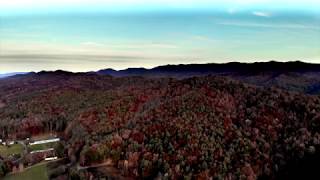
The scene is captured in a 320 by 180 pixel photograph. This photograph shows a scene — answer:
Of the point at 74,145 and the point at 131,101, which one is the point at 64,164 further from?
the point at 131,101

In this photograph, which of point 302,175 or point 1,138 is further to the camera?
point 1,138

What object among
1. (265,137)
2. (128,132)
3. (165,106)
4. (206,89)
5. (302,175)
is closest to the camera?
(302,175)

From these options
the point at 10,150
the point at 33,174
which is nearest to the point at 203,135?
the point at 33,174

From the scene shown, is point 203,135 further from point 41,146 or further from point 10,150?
point 10,150

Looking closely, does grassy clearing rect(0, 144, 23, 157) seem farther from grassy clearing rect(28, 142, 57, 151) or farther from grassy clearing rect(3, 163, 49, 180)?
grassy clearing rect(3, 163, 49, 180)

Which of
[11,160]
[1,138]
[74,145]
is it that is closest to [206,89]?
[74,145]

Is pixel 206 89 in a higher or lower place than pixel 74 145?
higher

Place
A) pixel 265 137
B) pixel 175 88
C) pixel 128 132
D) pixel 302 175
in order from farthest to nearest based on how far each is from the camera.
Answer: pixel 175 88 < pixel 128 132 < pixel 265 137 < pixel 302 175
